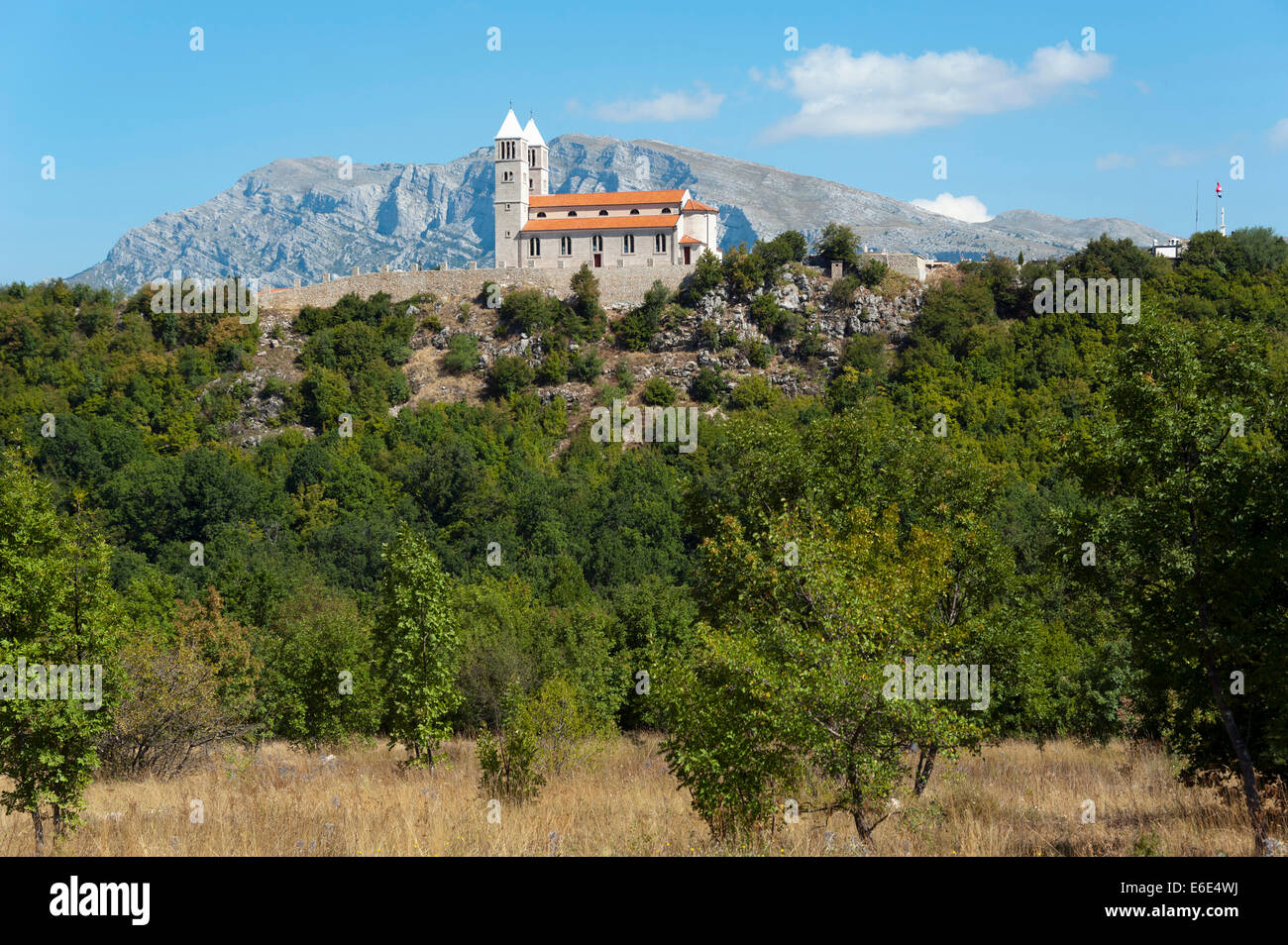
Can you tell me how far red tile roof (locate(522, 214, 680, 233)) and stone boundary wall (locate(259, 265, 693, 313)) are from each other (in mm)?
3301

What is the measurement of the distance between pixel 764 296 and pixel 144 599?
144ft

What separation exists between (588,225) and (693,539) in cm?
2783

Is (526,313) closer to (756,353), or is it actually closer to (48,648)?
(756,353)

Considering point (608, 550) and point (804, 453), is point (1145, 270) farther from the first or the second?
point (804, 453)

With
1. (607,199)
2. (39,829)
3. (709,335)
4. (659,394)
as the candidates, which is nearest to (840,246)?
(709,335)

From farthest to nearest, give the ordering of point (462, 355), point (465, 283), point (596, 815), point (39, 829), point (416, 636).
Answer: point (465, 283) → point (462, 355) → point (416, 636) → point (596, 815) → point (39, 829)

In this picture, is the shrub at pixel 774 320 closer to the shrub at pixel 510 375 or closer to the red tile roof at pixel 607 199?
the red tile roof at pixel 607 199

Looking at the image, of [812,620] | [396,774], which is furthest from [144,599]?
[812,620]

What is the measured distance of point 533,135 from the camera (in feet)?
278

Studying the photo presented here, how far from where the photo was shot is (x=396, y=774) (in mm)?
21906

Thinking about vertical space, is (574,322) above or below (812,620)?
above

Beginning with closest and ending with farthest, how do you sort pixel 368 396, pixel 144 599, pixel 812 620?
1. pixel 812 620
2. pixel 144 599
3. pixel 368 396

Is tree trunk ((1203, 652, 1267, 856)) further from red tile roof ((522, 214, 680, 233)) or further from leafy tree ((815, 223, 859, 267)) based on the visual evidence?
red tile roof ((522, 214, 680, 233))

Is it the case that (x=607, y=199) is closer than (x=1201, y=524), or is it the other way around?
(x=1201, y=524)
